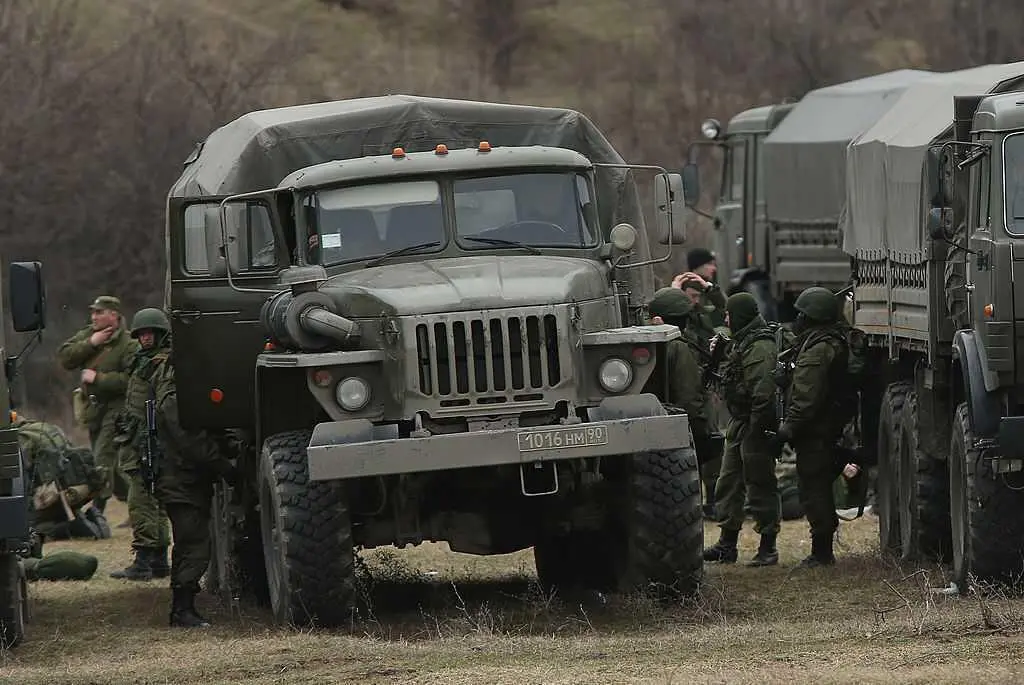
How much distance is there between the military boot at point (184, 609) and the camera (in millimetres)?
12430

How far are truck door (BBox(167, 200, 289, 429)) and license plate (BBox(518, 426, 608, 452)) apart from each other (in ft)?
7.78

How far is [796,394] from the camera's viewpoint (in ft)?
45.6

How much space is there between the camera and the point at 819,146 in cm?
2194

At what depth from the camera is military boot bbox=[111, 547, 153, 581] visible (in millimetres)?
15141

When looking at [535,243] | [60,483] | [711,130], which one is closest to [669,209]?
[535,243]

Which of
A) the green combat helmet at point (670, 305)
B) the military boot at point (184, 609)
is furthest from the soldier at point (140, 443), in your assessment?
the green combat helmet at point (670, 305)

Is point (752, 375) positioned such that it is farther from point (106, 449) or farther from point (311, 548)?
point (106, 449)

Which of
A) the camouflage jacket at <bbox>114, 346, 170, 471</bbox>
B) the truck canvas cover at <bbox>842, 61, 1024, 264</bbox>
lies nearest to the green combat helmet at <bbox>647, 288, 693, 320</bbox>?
the truck canvas cover at <bbox>842, 61, 1024, 264</bbox>

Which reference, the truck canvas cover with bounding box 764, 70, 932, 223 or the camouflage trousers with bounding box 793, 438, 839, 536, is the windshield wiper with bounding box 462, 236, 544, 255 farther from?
the truck canvas cover with bounding box 764, 70, 932, 223

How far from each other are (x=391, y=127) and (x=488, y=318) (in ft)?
7.63

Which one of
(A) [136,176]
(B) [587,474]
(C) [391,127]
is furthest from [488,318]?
(A) [136,176]

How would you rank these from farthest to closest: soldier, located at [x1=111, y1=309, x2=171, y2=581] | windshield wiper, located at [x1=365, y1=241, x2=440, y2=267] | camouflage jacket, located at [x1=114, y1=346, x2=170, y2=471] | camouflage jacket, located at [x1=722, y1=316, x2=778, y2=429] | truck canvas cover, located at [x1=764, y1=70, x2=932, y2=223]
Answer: truck canvas cover, located at [x1=764, y1=70, x2=932, y2=223]
camouflage jacket, located at [x1=722, y1=316, x2=778, y2=429]
soldier, located at [x1=111, y1=309, x2=171, y2=581]
camouflage jacket, located at [x1=114, y1=346, x2=170, y2=471]
windshield wiper, located at [x1=365, y1=241, x2=440, y2=267]

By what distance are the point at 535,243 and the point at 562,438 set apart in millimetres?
1633

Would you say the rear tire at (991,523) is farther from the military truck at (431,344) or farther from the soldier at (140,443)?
the soldier at (140,443)
